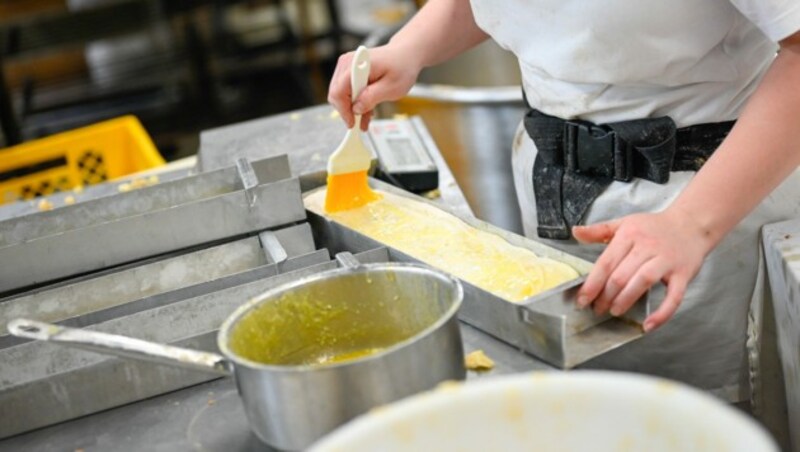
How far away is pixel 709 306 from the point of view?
68.7 inches

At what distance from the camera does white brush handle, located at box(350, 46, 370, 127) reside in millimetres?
1790

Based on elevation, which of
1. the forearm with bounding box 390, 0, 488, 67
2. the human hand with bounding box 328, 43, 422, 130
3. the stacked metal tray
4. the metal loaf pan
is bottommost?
the metal loaf pan

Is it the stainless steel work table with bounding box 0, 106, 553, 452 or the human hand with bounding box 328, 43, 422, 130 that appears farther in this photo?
the human hand with bounding box 328, 43, 422, 130

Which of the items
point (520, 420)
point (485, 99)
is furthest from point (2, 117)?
point (520, 420)

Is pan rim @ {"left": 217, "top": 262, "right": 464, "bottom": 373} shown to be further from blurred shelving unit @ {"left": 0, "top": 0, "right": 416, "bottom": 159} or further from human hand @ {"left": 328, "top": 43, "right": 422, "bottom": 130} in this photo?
blurred shelving unit @ {"left": 0, "top": 0, "right": 416, "bottom": 159}

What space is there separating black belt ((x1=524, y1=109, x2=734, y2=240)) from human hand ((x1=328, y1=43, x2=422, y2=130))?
0.83 ft

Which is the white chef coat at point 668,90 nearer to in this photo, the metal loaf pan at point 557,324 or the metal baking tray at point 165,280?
the metal loaf pan at point 557,324

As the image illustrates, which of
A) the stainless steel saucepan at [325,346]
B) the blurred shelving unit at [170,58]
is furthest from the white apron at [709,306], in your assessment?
the blurred shelving unit at [170,58]

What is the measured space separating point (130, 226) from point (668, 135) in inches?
35.7

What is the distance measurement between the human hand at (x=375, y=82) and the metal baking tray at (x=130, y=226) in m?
0.18

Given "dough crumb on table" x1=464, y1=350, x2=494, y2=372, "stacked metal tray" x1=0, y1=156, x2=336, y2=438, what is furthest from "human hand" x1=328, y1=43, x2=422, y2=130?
"dough crumb on table" x1=464, y1=350, x2=494, y2=372

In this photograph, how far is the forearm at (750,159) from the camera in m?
1.38

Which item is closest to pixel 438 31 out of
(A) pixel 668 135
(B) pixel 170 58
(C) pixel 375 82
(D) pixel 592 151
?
(C) pixel 375 82

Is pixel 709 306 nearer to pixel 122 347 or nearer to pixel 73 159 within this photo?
pixel 122 347
